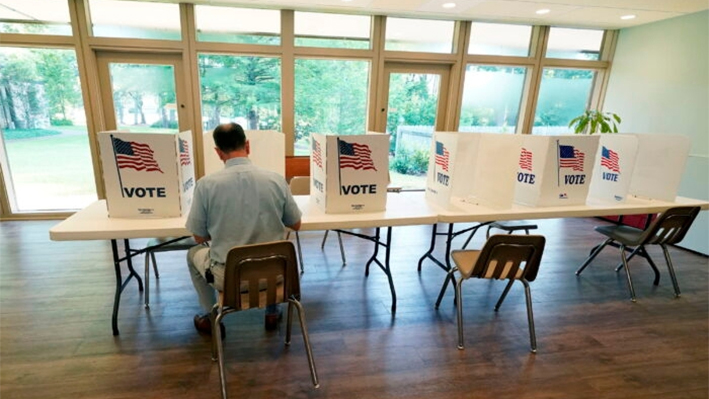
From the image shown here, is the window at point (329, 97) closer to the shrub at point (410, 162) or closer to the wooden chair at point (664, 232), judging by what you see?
the shrub at point (410, 162)

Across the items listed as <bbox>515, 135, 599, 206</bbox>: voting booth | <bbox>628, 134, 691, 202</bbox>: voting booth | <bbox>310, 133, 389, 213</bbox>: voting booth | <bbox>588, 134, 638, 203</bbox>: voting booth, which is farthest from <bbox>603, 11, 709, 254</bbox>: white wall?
<bbox>310, 133, 389, 213</bbox>: voting booth

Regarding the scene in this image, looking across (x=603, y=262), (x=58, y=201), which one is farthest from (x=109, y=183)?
(x=603, y=262)

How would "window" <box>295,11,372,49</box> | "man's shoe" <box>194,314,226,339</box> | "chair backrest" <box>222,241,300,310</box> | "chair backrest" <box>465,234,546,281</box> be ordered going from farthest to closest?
"window" <box>295,11,372,49</box>
"man's shoe" <box>194,314,226,339</box>
"chair backrest" <box>465,234,546,281</box>
"chair backrest" <box>222,241,300,310</box>

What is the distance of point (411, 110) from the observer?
4715mm

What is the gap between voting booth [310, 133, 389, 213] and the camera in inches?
77.8

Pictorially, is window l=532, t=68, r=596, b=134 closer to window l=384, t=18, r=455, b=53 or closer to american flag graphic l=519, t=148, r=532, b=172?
window l=384, t=18, r=455, b=53

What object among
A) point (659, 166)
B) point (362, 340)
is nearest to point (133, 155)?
point (362, 340)

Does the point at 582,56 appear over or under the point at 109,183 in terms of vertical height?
over

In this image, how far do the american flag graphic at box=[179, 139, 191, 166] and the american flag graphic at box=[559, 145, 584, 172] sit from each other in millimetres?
2306

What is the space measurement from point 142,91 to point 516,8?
13.4 feet

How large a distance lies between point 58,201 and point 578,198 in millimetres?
5269

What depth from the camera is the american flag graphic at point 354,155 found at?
1.98 m

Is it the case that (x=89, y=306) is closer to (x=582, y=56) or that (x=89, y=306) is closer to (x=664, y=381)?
(x=664, y=381)

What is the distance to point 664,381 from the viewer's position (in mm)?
1849
